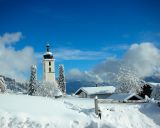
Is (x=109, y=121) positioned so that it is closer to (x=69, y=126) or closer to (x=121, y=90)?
(x=69, y=126)

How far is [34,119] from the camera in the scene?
28.4 metres

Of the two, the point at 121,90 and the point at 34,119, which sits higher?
the point at 121,90

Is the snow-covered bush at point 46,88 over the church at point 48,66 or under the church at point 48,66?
under

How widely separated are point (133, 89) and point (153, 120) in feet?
163

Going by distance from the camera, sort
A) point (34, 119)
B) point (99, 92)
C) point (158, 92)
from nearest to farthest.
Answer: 1. point (34, 119)
2. point (158, 92)
3. point (99, 92)

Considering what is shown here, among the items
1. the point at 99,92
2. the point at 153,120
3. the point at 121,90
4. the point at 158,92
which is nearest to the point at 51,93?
the point at 99,92

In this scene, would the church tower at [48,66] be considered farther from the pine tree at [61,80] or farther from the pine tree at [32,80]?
the pine tree at [32,80]

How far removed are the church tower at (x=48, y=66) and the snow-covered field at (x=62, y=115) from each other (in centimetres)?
9413

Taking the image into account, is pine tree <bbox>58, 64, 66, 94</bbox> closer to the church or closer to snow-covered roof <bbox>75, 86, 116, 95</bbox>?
the church

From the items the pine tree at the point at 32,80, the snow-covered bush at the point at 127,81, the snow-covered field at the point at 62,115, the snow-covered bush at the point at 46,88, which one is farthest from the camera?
the snow-covered bush at the point at 46,88

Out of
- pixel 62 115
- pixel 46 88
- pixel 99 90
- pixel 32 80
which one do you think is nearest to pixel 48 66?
pixel 46 88

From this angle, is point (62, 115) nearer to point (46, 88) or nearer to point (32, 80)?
point (32, 80)

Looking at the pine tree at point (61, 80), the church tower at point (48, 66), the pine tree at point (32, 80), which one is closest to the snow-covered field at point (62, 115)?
the pine tree at point (32, 80)

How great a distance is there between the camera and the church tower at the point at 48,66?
13088 cm
